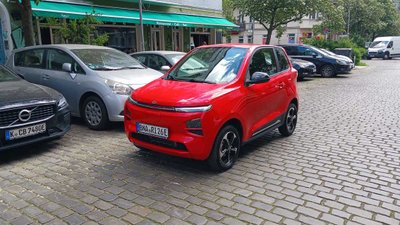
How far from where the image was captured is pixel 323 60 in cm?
1767

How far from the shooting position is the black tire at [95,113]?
6.59 meters

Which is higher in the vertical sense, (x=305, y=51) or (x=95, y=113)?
(x=305, y=51)

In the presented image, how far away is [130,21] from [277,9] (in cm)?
1094

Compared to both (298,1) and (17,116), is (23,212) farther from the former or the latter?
(298,1)

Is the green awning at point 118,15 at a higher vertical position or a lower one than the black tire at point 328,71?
higher

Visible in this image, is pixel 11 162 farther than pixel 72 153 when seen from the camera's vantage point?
No

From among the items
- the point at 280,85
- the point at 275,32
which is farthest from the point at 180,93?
the point at 275,32

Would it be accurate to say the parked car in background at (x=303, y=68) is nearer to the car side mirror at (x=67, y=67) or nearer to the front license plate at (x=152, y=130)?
the car side mirror at (x=67, y=67)

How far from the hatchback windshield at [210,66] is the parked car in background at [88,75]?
1.47 m

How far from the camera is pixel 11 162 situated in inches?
200

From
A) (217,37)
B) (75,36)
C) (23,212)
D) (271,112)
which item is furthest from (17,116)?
(217,37)

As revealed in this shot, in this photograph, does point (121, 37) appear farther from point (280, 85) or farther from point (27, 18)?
point (280, 85)

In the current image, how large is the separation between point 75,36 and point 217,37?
15.4 metres

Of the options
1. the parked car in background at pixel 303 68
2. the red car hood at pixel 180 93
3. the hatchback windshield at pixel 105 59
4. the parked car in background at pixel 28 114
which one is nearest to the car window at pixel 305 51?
the parked car in background at pixel 303 68
